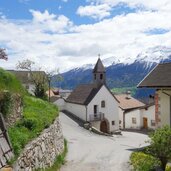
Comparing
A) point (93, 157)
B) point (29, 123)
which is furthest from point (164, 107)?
point (29, 123)

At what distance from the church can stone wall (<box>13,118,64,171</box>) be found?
3441 centimetres

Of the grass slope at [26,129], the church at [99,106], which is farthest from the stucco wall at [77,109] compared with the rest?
the grass slope at [26,129]

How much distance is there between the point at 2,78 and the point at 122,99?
176 feet

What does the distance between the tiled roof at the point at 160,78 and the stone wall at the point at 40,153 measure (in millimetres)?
7326

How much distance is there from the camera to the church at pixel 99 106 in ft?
201

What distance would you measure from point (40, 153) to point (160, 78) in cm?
955

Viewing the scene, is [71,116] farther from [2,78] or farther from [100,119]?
[2,78]

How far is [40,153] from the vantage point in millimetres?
20375

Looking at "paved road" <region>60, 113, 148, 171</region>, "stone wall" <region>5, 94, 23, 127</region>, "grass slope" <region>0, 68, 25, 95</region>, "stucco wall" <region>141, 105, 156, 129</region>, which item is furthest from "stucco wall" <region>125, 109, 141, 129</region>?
"stone wall" <region>5, 94, 23, 127</region>

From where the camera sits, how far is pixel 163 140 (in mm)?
17594

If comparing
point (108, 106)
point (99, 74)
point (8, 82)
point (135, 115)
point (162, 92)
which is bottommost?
point (135, 115)

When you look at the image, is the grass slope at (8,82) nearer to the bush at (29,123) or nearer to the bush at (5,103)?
the bush at (5,103)

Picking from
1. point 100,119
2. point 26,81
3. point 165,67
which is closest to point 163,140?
point 165,67

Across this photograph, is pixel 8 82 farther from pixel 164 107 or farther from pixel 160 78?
pixel 164 107
